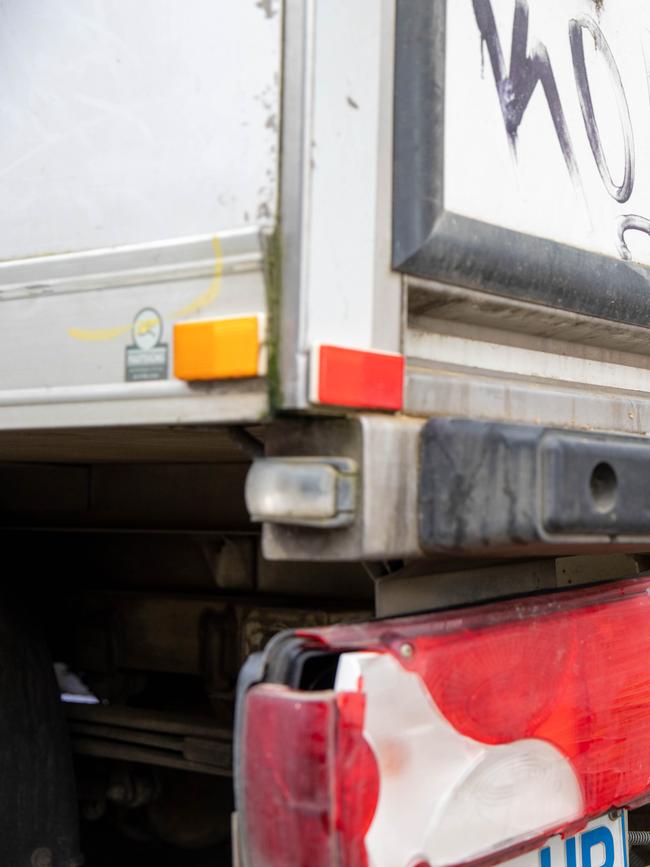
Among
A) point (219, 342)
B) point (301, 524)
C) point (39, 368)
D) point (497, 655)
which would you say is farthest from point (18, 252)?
point (497, 655)

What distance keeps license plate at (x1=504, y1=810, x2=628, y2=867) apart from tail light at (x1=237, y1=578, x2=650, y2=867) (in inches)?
2.1

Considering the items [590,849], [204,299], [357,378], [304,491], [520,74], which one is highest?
[520,74]

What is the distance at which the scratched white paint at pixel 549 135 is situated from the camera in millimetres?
1863

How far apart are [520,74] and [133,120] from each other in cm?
66

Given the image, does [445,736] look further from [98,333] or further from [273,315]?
[98,333]

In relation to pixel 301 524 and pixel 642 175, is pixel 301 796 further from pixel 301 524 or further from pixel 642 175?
pixel 642 175

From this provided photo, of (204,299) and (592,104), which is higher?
(592,104)

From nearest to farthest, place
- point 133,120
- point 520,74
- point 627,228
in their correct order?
point 133,120
point 520,74
point 627,228

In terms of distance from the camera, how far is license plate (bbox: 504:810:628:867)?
6.51 feet

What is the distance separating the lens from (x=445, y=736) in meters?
1.75

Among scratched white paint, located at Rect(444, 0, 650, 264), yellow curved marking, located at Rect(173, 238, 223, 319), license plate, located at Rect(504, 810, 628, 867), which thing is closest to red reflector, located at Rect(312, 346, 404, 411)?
yellow curved marking, located at Rect(173, 238, 223, 319)

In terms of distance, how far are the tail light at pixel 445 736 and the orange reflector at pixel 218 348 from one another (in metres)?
0.41

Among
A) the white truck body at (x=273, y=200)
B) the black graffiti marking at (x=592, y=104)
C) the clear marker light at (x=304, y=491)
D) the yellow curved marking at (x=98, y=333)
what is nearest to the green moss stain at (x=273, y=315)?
the white truck body at (x=273, y=200)

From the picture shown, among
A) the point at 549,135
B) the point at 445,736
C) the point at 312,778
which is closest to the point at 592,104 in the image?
the point at 549,135
